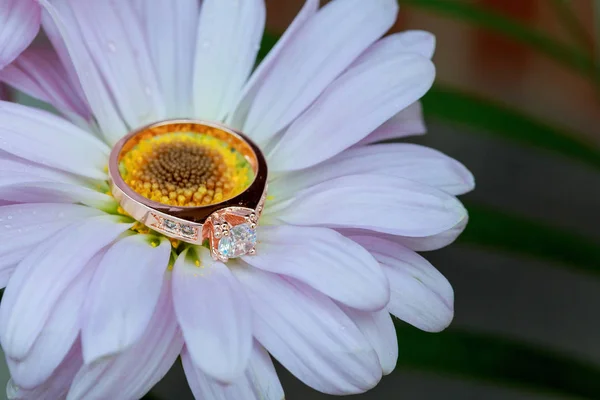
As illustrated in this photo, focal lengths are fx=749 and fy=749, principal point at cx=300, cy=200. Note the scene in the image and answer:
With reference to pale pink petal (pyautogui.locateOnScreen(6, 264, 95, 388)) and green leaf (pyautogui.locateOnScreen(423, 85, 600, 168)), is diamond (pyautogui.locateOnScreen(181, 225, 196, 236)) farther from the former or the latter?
green leaf (pyautogui.locateOnScreen(423, 85, 600, 168))

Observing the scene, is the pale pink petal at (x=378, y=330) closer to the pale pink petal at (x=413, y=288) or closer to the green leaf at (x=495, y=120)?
the pale pink petal at (x=413, y=288)

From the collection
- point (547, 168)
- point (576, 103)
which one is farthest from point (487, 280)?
point (576, 103)

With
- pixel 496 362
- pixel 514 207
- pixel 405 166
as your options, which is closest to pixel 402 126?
pixel 405 166

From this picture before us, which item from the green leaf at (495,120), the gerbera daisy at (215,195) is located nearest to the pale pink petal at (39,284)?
the gerbera daisy at (215,195)

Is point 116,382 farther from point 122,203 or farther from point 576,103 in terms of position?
point 576,103

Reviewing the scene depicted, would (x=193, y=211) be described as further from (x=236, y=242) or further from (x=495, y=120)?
(x=495, y=120)
